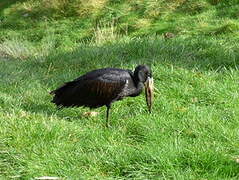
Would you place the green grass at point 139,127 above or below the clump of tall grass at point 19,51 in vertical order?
above

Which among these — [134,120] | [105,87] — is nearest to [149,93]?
[134,120]

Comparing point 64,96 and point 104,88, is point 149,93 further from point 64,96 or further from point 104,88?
point 64,96

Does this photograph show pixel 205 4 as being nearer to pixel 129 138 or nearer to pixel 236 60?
pixel 236 60

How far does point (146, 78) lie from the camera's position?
6953 mm

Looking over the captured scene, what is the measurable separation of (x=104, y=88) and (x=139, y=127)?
0.77 meters

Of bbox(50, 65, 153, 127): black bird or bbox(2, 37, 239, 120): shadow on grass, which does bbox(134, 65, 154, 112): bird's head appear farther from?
bbox(2, 37, 239, 120): shadow on grass

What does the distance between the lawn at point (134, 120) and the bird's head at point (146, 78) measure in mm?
229

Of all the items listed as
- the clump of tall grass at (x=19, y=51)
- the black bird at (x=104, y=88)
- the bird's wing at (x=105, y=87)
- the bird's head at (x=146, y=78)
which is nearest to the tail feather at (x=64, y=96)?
the black bird at (x=104, y=88)

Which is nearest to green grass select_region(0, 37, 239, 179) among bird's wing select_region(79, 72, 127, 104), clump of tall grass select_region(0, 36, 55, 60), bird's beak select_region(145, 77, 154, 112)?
bird's beak select_region(145, 77, 154, 112)

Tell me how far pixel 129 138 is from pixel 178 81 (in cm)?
230

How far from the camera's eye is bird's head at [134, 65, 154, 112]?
22.5 feet

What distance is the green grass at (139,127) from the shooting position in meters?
5.22

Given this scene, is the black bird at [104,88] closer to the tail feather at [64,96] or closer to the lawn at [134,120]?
the tail feather at [64,96]

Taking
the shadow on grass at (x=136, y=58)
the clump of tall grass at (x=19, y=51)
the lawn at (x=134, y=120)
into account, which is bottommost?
the clump of tall grass at (x=19, y=51)
